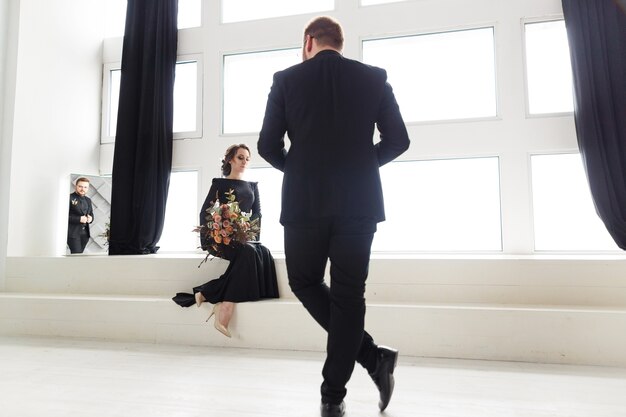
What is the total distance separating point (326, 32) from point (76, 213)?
396cm

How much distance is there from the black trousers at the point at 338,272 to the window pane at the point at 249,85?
337 cm

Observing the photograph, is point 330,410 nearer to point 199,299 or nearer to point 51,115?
point 199,299

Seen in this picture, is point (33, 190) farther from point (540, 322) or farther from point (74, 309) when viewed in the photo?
point (540, 322)

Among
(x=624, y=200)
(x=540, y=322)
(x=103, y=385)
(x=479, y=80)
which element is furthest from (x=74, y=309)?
(x=624, y=200)

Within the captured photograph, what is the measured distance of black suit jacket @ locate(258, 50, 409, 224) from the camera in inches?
58.4

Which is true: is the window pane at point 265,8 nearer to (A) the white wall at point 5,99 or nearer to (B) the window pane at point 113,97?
(B) the window pane at point 113,97

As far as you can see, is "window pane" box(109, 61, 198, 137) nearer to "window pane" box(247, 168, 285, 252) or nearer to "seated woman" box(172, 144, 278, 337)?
"window pane" box(247, 168, 285, 252)

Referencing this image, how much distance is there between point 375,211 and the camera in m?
1.51

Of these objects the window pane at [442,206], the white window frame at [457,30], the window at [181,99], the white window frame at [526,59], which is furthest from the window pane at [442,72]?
the window at [181,99]

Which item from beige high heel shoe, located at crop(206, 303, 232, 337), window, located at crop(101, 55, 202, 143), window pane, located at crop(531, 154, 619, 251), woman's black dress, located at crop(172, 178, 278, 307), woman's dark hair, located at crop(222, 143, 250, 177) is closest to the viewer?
beige high heel shoe, located at crop(206, 303, 232, 337)

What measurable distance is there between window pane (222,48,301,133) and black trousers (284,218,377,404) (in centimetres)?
337

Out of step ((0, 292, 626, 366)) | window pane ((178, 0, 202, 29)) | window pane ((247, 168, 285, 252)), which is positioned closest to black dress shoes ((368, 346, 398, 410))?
step ((0, 292, 626, 366))

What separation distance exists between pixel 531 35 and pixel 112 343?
4.31 m

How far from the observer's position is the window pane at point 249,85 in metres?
4.77
